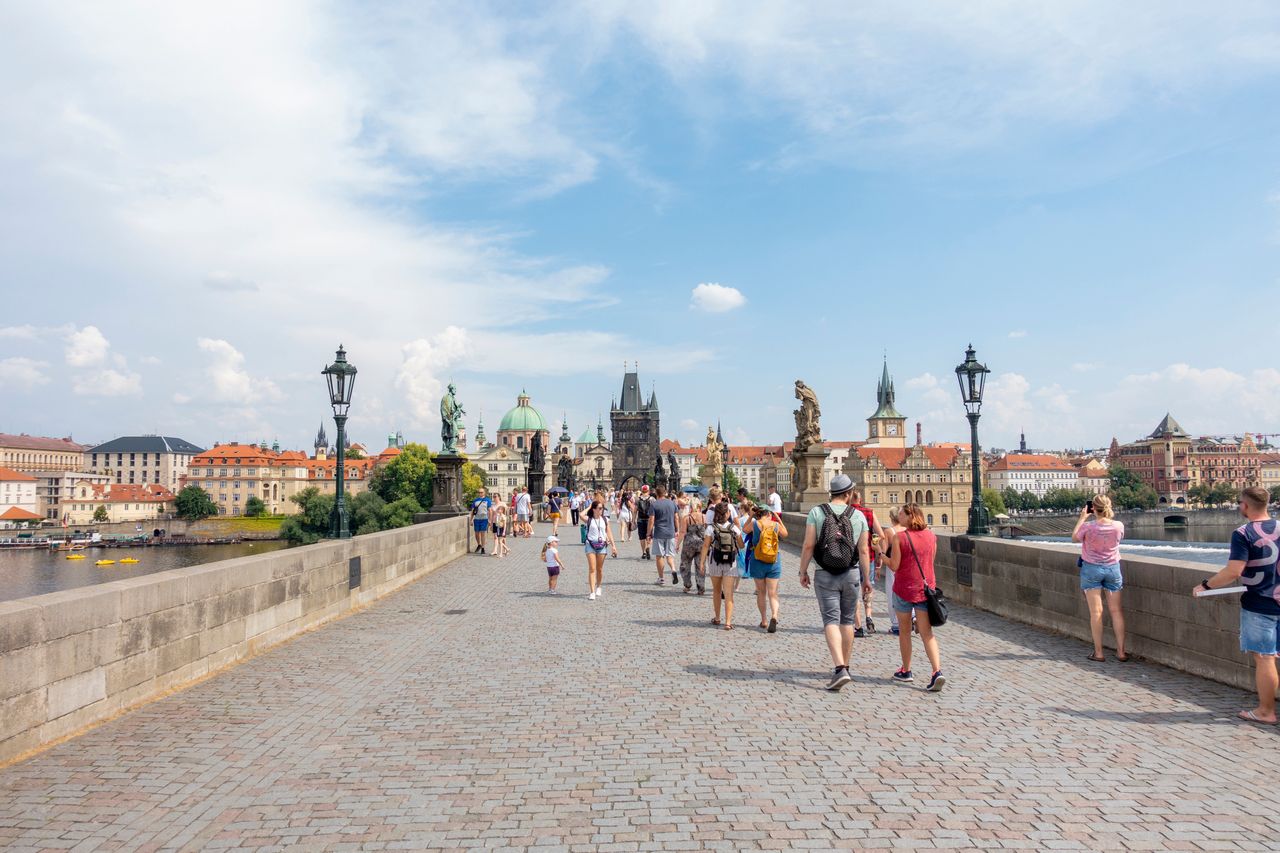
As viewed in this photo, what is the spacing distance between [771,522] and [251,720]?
5801 mm

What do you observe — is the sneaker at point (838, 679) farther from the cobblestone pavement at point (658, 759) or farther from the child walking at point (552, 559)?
the child walking at point (552, 559)

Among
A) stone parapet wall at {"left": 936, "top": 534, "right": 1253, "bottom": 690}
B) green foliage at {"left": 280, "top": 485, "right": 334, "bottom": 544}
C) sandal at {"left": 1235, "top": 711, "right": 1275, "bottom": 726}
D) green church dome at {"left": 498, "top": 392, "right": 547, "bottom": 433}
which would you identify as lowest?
green foliage at {"left": 280, "top": 485, "right": 334, "bottom": 544}

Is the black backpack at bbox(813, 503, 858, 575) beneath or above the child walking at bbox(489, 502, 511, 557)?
above

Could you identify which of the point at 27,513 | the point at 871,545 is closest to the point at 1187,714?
the point at 871,545

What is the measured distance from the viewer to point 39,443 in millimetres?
154250

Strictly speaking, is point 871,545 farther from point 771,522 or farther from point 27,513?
point 27,513

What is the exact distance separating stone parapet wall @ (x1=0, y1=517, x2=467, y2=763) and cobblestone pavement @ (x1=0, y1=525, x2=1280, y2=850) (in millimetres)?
258

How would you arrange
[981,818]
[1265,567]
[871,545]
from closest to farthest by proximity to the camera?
[981,818]
[1265,567]
[871,545]

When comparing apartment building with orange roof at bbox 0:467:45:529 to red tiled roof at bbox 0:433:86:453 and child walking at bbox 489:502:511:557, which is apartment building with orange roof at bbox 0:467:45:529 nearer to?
red tiled roof at bbox 0:433:86:453

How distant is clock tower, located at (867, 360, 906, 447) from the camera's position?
156000mm

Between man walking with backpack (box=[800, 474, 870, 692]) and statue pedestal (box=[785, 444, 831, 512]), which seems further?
statue pedestal (box=[785, 444, 831, 512])

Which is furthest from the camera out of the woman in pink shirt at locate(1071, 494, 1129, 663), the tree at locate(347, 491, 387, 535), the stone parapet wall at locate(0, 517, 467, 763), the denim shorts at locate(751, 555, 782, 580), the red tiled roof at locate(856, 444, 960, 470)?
the red tiled roof at locate(856, 444, 960, 470)

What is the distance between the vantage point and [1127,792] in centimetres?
469

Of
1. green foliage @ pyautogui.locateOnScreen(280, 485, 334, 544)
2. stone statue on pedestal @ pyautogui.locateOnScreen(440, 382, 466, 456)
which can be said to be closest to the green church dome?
green foliage @ pyautogui.locateOnScreen(280, 485, 334, 544)
